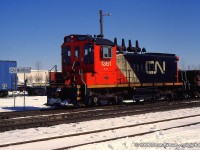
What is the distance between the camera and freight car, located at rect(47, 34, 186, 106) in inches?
674

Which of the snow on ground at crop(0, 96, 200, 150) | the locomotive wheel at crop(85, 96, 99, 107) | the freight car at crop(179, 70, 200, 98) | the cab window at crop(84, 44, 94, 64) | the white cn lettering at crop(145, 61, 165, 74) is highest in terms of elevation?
the cab window at crop(84, 44, 94, 64)

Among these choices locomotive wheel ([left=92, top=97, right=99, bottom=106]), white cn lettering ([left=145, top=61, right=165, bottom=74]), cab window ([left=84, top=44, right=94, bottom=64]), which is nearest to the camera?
locomotive wheel ([left=92, top=97, right=99, bottom=106])

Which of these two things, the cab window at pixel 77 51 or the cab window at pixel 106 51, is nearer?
the cab window at pixel 106 51

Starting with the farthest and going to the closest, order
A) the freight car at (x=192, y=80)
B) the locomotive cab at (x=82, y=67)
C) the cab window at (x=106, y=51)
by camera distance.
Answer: the freight car at (x=192, y=80)
the cab window at (x=106, y=51)
the locomotive cab at (x=82, y=67)

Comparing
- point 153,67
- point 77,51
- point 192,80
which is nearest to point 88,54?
point 77,51

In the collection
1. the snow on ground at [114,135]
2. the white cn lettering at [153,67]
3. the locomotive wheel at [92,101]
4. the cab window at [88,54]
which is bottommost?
the snow on ground at [114,135]

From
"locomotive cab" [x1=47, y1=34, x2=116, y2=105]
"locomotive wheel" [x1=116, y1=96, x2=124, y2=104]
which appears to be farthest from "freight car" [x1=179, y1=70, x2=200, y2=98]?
"locomotive cab" [x1=47, y1=34, x2=116, y2=105]

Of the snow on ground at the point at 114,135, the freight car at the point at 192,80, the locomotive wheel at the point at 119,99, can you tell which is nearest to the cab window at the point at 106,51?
the locomotive wheel at the point at 119,99

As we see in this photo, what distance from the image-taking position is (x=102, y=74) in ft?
59.3

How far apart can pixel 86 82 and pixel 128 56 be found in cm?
424

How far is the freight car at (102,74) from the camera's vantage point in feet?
56.1

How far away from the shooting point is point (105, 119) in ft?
42.6

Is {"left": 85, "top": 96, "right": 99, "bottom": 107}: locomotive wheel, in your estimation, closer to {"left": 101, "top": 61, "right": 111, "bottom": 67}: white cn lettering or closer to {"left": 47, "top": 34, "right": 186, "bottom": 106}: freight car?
{"left": 47, "top": 34, "right": 186, "bottom": 106}: freight car

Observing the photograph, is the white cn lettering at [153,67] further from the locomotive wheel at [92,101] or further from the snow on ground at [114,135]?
the snow on ground at [114,135]
